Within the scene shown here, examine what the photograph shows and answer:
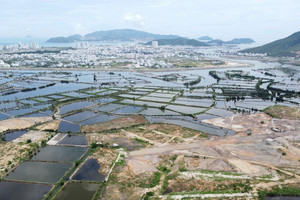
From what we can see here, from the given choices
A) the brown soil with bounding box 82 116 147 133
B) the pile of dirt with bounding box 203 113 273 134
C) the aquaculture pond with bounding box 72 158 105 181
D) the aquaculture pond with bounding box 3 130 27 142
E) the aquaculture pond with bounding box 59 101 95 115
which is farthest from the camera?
the aquaculture pond with bounding box 59 101 95 115

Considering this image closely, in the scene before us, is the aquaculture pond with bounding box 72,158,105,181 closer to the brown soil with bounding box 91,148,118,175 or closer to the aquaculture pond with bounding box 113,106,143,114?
the brown soil with bounding box 91,148,118,175

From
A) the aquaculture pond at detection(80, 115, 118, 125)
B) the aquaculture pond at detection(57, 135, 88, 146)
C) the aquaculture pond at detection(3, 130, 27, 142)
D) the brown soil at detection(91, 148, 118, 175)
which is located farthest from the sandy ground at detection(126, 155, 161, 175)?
the aquaculture pond at detection(3, 130, 27, 142)

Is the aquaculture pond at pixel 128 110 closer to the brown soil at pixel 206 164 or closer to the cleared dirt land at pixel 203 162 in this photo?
the cleared dirt land at pixel 203 162

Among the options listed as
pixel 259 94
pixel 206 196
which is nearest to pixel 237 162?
pixel 206 196

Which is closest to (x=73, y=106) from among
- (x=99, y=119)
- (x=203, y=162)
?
(x=99, y=119)

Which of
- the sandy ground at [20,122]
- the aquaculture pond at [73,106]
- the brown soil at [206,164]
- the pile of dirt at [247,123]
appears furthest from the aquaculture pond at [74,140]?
the pile of dirt at [247,123]

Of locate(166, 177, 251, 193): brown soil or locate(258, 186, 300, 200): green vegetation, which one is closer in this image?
locate(258, 186, 300, 200): green vegetation

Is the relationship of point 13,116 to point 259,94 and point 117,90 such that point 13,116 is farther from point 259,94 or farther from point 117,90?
point 259,94
